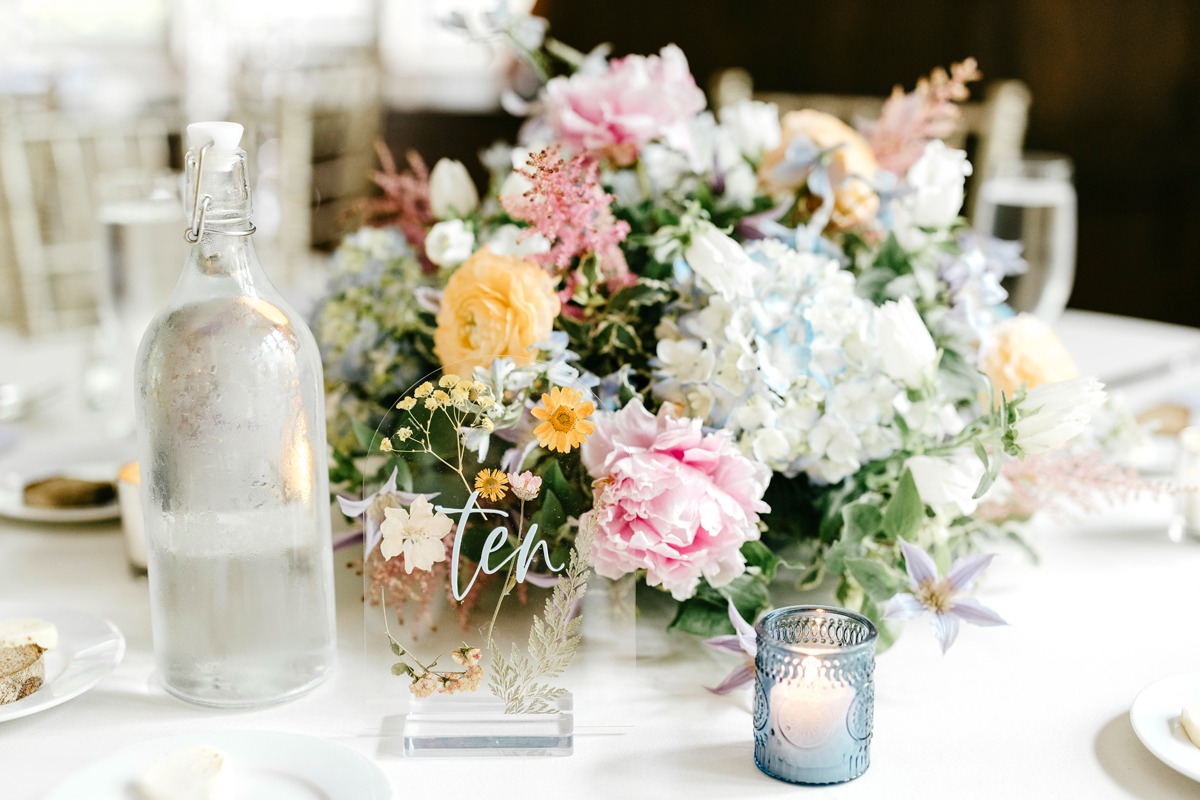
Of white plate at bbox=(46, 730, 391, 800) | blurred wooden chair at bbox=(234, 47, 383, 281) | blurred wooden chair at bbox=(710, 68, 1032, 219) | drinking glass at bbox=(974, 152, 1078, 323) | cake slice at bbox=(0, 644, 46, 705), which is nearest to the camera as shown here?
white plate at bbox=(46, 730, 391, 800)

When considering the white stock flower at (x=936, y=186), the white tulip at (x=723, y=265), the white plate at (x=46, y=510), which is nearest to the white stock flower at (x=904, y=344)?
the white tulip at (x=723, y=265)

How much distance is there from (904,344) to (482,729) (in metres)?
0.41

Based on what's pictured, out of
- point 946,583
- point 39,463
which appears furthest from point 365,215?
point 946,583

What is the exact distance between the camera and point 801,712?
28.8 inches

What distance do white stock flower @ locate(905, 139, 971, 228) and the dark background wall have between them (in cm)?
225

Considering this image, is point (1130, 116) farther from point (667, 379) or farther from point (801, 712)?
point (801, 712)

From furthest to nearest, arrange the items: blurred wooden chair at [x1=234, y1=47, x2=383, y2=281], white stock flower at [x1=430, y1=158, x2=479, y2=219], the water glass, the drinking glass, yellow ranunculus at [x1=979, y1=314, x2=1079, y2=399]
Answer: blurred wooden chair at [x1=234, y1=47, x2=383, y2=281] < the drinking glass < the water glass < white stock flower at [x1=430, y1=158, x2=479, y2=219] < yellow ranunculus at [x1=979, y1=314, x2=1079, y2=399]

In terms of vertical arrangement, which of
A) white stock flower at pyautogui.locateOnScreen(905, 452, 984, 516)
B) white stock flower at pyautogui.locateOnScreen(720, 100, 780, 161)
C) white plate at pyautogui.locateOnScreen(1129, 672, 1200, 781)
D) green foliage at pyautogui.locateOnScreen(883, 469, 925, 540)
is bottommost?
white plate at pyautogui.locateOnScreen(1129, 672, 1200, 781)

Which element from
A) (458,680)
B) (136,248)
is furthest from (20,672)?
(136,248)

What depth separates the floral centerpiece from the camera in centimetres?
81

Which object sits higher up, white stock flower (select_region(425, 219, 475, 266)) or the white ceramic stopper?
the white ceramic stopper

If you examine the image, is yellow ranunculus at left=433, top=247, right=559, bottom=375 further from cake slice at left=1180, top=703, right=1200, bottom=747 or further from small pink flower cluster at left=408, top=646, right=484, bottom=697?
cake slice at left=1180, top=703, right=1200, bottom=747

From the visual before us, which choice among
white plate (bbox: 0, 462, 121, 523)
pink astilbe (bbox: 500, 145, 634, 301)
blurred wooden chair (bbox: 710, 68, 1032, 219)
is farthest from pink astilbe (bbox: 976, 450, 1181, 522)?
blurred wooden chair (bbox: 710, 68, 1032, 219)

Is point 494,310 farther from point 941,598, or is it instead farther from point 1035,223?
point 1035,223
